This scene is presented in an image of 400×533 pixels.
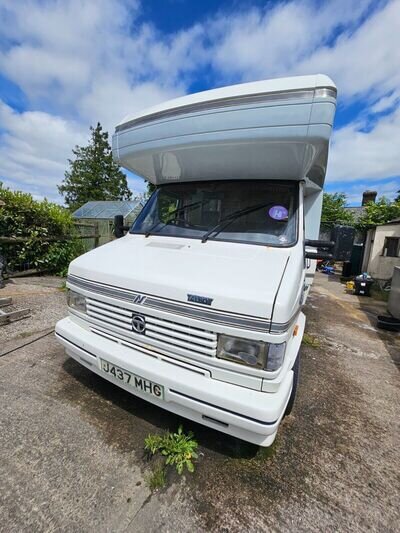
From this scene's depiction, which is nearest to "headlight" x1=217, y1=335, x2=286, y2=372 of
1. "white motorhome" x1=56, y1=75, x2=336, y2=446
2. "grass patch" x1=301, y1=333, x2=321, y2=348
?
"white motorhome" x1=56, y1=75, x2=336, y2=446

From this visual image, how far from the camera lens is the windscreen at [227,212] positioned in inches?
101

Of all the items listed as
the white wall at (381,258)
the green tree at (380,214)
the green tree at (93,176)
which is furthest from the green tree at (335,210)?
the green tree at (93,176)

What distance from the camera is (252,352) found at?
168cm

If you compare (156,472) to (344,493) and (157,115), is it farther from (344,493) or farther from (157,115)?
(157,115)

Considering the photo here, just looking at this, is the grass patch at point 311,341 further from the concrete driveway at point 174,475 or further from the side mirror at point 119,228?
the side mirror at point 119,228

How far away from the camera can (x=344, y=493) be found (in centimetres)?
178

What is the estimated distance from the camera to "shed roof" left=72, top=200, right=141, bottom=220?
18.4 meters

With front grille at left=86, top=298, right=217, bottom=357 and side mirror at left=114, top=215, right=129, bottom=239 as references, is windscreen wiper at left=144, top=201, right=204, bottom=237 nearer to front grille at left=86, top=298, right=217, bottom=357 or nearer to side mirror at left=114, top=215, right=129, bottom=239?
side mirror at left=114, top=215, right=129, bottom=239

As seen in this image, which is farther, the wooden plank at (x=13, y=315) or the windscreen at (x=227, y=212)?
the wooden plank at (x=13, y=315)

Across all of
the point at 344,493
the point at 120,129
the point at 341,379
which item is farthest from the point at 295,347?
the point at 120,129

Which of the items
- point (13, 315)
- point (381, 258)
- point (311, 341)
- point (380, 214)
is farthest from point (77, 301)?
point (380, 214)

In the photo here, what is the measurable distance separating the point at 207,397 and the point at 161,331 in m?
0.55

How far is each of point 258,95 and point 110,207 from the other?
1884 cm

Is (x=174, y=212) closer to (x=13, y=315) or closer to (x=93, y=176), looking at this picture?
(x=13, y=315)
